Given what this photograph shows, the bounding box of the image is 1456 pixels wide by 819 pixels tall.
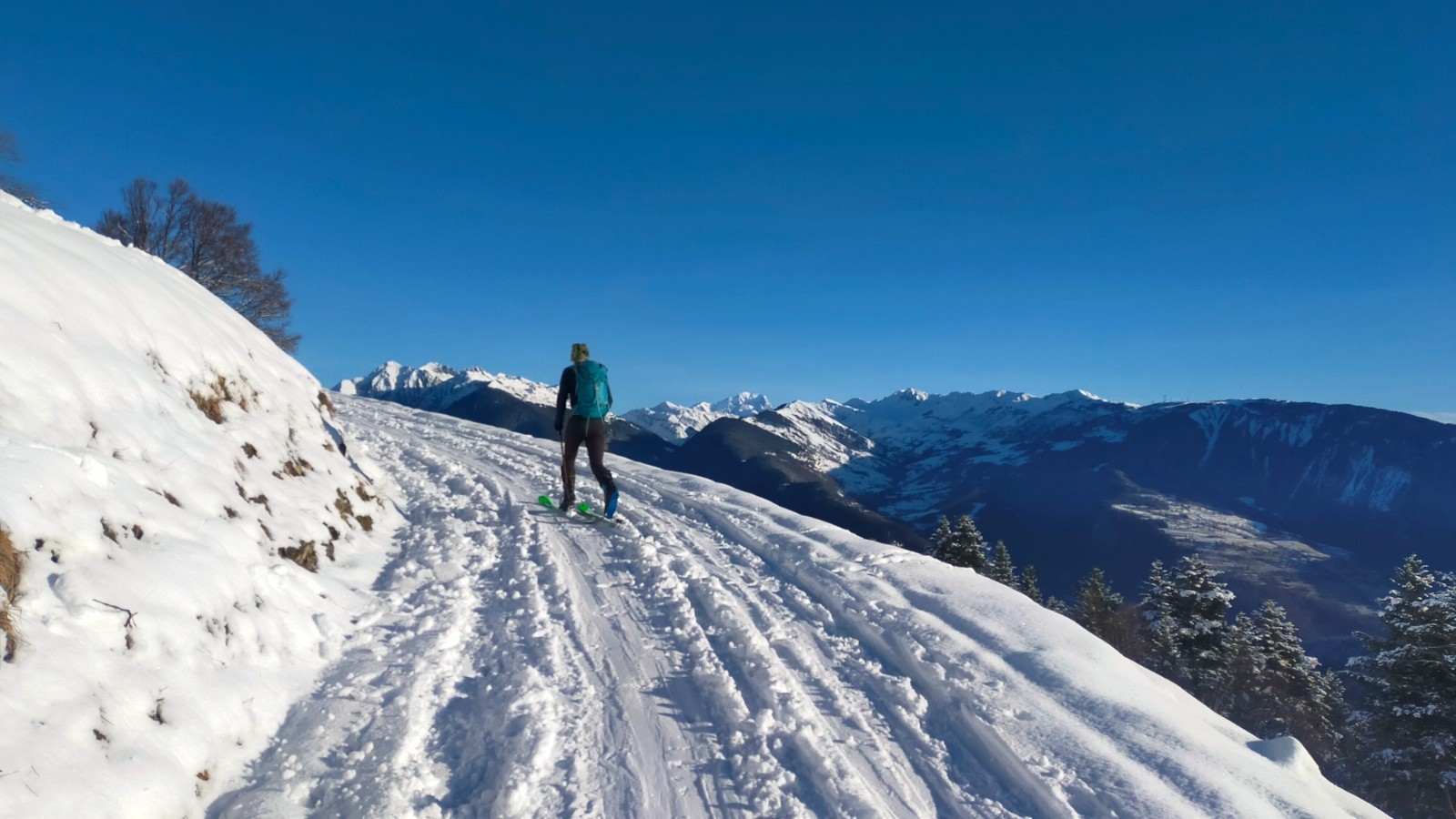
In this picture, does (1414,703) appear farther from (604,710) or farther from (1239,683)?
(604,710)

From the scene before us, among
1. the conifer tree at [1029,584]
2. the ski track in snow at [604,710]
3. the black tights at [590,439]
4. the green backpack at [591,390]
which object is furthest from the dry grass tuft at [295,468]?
the conifer tree at [1029,584]

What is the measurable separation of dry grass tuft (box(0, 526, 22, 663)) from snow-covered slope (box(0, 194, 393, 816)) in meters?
0.01

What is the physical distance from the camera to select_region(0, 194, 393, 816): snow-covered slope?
9.24ft

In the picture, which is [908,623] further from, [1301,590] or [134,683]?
[1301,590]

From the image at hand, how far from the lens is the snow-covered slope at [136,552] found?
2816 mm

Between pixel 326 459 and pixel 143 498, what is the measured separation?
4.84 meters

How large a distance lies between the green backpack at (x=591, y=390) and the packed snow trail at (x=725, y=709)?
7.65 ft

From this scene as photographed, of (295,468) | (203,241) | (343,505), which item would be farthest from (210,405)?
(203,241)

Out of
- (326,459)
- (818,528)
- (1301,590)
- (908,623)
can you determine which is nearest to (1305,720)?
(818,528)

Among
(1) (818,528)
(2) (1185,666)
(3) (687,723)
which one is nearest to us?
(3) (687,723)

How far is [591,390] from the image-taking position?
931 cm

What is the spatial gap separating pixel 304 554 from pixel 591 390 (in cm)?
420

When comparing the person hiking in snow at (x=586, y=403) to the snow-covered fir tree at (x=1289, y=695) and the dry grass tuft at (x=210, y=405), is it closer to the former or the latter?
the dry grass tuft at (x=210, y=405)

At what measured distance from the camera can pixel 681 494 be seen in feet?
43.0
